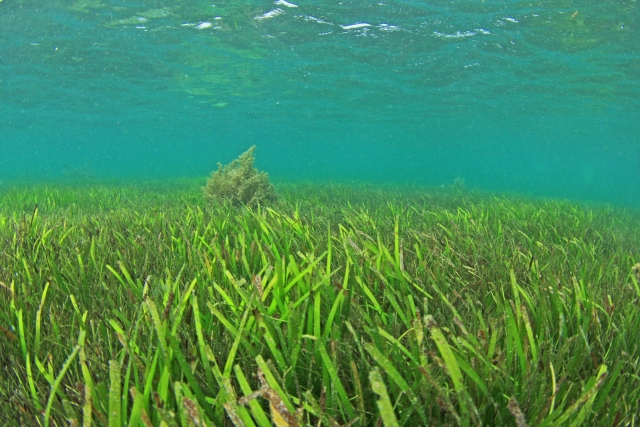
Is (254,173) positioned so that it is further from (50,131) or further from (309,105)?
(50,131)

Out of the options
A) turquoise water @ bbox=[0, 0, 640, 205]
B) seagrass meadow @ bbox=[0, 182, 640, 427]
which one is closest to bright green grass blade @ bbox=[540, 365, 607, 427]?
seagrass meadow @ bbox=[0, 182, 640, 427]

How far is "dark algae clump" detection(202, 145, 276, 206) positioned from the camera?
26.6 feet

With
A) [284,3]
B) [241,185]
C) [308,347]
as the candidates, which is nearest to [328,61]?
[284,3]

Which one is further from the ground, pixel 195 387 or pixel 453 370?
pixel 453 370

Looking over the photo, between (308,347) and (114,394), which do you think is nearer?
(114,394)

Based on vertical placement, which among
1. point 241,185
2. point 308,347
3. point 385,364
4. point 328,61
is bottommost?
point 241,185

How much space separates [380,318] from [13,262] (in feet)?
8.94

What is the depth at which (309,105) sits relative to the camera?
4231 cm

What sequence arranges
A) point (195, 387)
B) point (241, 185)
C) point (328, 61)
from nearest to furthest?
point (195, 387), point (241, 185), point (328, 61)

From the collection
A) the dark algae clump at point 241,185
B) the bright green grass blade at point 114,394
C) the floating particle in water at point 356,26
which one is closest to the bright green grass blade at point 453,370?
the bright green grass blade at point 114,394

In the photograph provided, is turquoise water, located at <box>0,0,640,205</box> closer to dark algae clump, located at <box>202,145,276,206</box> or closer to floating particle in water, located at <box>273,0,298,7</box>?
floating particle in water, located at <box>273,0,298,7</box>

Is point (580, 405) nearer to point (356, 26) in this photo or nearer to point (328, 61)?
point (356, 26)

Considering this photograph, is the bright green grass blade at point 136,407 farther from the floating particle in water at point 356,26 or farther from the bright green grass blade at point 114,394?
the floating particle in water at point 356,26

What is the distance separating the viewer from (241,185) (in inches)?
321
